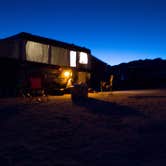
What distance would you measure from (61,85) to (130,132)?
41.8ft

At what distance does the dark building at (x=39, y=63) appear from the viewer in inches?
572

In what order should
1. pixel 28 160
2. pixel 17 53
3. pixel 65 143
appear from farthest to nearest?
pixel 17 53 < pixel 65 143 < pixel 28 160

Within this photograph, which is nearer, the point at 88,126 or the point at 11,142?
the point at 11,142

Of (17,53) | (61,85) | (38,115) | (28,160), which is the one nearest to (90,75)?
(61,85)

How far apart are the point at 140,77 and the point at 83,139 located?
74.9ft

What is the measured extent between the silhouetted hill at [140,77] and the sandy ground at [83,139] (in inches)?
691

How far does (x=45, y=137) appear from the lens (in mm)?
4719

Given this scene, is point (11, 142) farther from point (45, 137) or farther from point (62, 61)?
point (62, 61)

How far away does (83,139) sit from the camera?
456cm

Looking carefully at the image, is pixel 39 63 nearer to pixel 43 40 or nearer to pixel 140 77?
pixel 43 40

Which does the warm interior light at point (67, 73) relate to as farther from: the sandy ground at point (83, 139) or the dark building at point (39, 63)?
the sandy ground at point (83, 139)

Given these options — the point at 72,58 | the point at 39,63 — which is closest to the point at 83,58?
the point at 72,58

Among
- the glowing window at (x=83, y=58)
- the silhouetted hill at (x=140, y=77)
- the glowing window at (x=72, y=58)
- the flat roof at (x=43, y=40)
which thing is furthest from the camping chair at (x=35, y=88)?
the silhouetted hill at (x=140, y=77)

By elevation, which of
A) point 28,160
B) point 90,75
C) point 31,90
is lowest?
point 28,160
